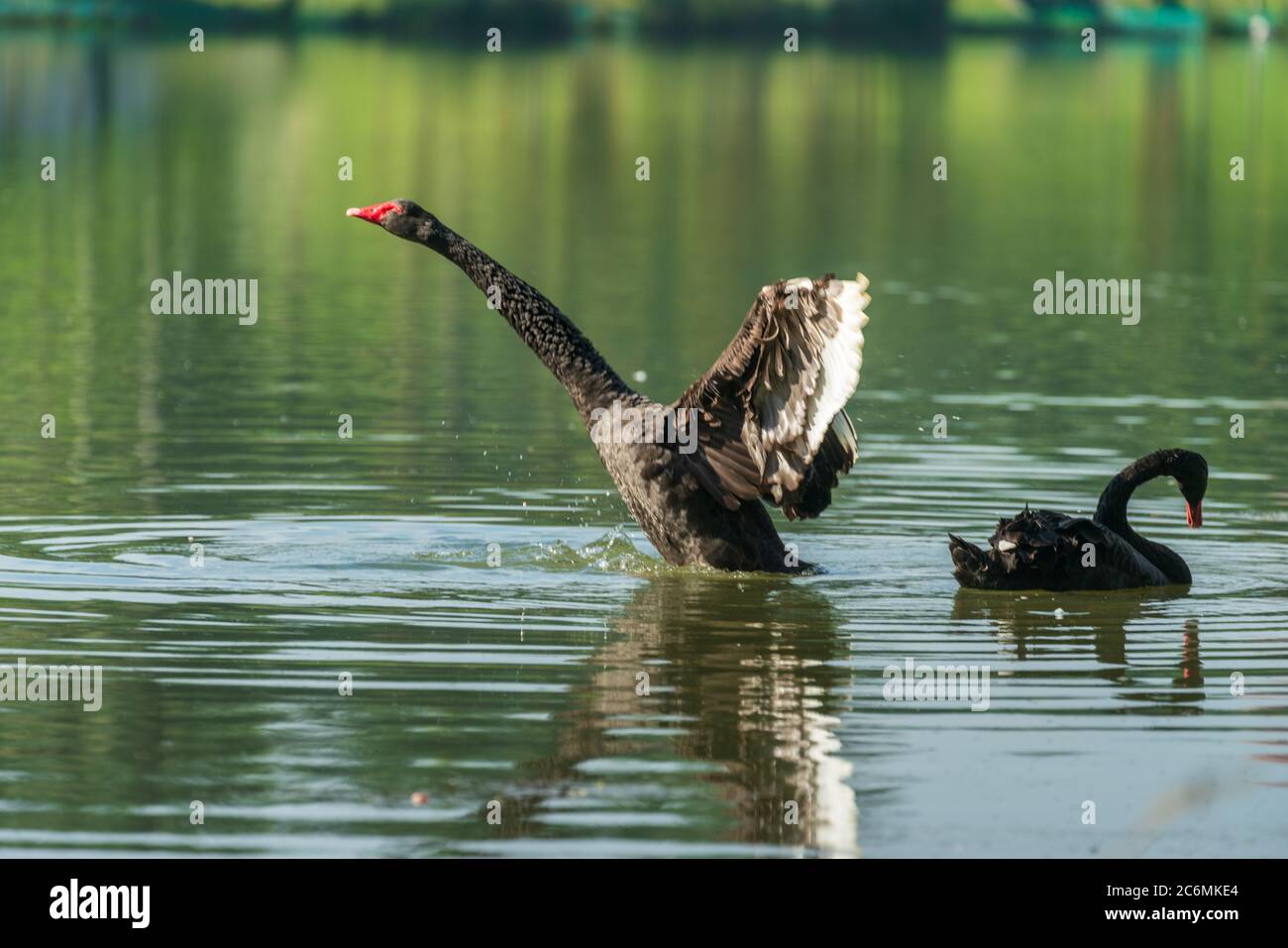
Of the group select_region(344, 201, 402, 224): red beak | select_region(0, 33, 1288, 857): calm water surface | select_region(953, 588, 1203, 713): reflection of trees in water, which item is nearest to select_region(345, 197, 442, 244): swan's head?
select_region(344, 201, 402, 224): red beak

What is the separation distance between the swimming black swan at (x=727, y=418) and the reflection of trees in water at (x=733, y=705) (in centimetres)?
34

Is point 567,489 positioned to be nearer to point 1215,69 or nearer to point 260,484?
point 260,484

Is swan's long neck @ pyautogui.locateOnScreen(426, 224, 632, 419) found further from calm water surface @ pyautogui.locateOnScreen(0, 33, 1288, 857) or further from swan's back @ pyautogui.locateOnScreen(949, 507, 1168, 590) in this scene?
swan's back @ pyautogui.locateOnScreen(949, 507, 1168, 590)

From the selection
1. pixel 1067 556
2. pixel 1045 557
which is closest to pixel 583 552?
pixel 1045 557

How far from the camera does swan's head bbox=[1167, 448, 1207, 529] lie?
47.1 ft

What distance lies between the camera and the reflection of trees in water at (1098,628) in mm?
11094

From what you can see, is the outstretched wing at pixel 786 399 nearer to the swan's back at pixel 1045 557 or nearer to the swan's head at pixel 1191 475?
the swan's back at pixel 1045 557

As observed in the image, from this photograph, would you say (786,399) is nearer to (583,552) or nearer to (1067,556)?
(1067,556)

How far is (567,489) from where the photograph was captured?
1659cm

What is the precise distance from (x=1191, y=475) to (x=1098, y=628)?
2.46m

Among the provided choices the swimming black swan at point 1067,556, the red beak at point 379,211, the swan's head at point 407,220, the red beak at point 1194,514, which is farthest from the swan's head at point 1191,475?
the red beak at point 379,211

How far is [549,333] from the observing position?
45.9 ft

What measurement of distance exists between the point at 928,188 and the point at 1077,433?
27.8 m

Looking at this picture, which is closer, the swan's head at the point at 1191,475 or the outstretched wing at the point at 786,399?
the outstretched wing at the point at 786,399
